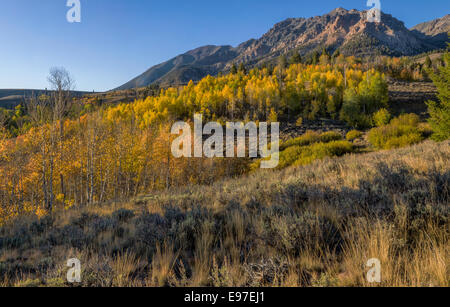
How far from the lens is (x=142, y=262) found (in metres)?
3.10

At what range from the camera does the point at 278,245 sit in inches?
116

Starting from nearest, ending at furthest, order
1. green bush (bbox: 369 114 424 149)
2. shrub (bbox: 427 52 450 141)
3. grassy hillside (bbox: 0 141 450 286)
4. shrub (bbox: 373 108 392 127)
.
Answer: grassy hillside (bbox: 0 141 450 286) → shrub (bbox: 427 52 450 141) → green bush (bbox: 369 114 424 149) → shrub (bbox: 373 108 392 127)

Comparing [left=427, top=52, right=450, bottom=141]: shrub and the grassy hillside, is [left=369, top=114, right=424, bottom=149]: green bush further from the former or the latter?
the grassy hillside

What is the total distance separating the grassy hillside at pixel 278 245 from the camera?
2299 millimetres

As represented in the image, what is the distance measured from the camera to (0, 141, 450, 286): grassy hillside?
2.30 m

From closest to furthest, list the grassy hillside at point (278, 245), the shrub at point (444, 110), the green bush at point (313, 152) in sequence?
the grassy hillside at point (278, 245)
the shrub at point (444, 110)
the green bush at point (313, 152)

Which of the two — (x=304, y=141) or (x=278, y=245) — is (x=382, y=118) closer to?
(x=304, y=141)

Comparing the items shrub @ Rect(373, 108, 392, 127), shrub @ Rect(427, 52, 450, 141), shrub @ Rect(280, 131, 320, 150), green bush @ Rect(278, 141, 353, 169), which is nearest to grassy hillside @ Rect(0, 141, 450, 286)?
shrub @ Rect(427, 52, 450, 141)

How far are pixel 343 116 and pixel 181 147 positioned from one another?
140 ft

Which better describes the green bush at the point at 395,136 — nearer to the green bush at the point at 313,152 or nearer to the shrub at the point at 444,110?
the green bush at the point at 313,152

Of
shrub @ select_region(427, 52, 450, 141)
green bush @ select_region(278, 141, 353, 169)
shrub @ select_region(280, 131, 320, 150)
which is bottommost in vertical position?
green bush @ select_region(278, 141, 353, 169)

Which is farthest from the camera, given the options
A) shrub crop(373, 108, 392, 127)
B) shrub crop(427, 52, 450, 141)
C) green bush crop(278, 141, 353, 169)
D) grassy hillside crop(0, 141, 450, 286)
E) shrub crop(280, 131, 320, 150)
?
shrub crop(373, 108, 392, 127)

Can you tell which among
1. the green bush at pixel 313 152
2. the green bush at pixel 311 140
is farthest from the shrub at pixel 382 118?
the green bush at pixel 313 152

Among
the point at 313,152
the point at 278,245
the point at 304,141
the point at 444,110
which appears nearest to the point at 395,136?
the point at 313,152
